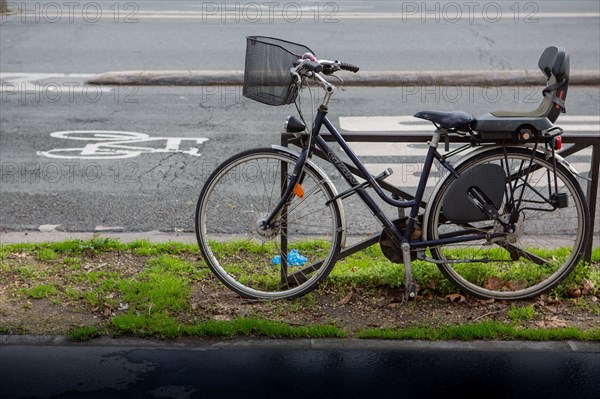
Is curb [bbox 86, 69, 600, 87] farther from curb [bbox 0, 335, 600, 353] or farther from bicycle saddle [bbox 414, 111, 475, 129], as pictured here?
curb [bbox 0, 335, 600, 353]

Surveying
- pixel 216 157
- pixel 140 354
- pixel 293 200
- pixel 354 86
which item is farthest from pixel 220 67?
pixel 140 354

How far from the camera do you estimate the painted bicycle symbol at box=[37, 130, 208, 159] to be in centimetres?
903

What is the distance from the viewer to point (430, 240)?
5.12 m

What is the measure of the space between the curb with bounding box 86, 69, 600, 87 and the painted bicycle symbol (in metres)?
2.52

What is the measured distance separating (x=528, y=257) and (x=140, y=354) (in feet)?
7.93

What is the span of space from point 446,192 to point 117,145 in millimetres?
5168

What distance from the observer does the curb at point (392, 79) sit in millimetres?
12109

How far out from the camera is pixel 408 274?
5.19 m

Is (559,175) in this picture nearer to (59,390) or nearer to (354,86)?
(59,390)

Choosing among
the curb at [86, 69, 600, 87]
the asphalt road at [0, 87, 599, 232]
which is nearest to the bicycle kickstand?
the asphalt road at [0, 87, 599, 232]

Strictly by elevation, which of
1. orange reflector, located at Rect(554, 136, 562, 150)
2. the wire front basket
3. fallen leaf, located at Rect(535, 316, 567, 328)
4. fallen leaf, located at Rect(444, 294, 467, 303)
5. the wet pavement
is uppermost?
the wire front basket

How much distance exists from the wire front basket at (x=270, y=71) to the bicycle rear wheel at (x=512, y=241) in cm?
108

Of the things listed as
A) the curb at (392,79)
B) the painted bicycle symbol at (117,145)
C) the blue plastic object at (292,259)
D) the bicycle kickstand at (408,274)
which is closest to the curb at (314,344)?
the bicycle kickstand at (408,274)

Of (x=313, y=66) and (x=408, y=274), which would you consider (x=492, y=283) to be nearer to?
(x=408, y=274)
